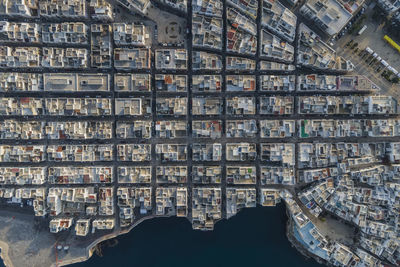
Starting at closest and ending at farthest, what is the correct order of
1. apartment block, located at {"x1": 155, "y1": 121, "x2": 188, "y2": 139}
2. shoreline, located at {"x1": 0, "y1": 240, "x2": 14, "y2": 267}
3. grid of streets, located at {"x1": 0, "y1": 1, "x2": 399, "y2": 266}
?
grid of streets, located at {"x1": 0, "y1": 1, "x2": 399, "y2": 266}
apartment block, located at {"x1": 155, "y1": 121, "x2": 188, "y2": 139}
shoreline, located at {"x1": 0, "y1": 240, "x2": 14, "y2": 267}

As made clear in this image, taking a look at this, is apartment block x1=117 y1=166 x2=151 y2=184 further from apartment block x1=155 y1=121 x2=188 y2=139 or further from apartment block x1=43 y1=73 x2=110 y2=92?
apartment block x1=43 y1=73 x2=110 y2=92

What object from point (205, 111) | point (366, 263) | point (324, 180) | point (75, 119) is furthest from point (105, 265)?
point (366, 263)

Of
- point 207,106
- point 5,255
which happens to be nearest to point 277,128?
point 207,106

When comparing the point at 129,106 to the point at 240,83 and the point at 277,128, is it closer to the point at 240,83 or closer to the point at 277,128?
the point at 240,83

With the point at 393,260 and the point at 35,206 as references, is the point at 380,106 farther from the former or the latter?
the point at 35,206

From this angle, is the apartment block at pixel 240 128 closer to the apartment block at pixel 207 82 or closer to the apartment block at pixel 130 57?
the apartment block at pixel 207 82

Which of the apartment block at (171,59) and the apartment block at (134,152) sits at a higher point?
the apartment block at (171,59)

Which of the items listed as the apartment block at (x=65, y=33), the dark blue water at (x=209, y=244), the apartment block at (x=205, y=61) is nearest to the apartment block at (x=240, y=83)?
the apartment block at (x=205, y=61)

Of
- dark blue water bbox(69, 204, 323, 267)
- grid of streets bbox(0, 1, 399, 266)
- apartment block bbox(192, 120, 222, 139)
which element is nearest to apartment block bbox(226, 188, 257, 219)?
grid of streets bbox(0, 1, 399, 266)
